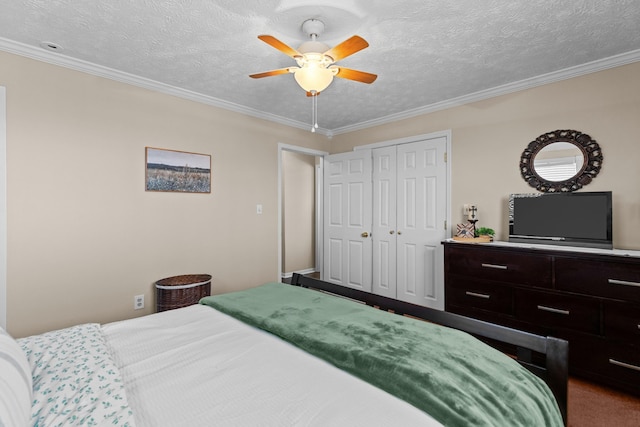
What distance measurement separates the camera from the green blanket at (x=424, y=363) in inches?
38.7

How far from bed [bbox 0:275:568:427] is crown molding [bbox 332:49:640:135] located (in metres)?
2.51

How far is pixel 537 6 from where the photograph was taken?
186 cm

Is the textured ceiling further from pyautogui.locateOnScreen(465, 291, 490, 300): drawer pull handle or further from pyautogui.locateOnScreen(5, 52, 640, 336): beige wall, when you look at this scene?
pyautogui.locateOnScreen(465, 291, 490, 300): drawer pull handle

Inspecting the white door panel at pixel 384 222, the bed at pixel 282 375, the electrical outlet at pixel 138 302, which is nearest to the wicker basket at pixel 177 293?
the electrical outlet at pixel 138 302

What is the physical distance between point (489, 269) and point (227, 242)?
2.75 m

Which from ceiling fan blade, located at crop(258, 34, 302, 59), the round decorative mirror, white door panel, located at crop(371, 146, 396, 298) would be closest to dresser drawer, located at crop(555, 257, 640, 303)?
the round decorative mirror

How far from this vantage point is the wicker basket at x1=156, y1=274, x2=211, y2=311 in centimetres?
288

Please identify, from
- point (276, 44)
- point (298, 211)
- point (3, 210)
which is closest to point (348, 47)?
point (276, 44)

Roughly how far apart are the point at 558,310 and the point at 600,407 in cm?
63

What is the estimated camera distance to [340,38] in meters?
2.18

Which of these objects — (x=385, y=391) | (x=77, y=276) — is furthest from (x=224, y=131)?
(x=385, y=391)

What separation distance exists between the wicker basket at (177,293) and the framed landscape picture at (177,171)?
965 mm

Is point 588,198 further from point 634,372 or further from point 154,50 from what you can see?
point 154,50

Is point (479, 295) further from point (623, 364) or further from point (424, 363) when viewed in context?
point (424, 363)
